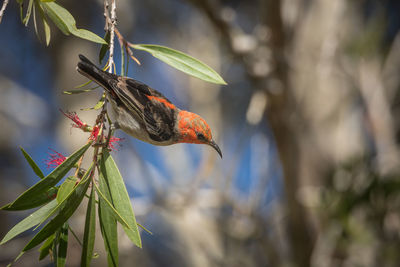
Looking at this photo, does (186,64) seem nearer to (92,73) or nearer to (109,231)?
(92,73)

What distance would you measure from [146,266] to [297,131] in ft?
10.6

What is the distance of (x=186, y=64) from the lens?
4.49 feet

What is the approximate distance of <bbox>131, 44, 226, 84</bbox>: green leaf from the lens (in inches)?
51.6

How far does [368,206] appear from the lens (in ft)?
12.7

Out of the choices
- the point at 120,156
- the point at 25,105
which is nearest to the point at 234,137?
the point at 120,156

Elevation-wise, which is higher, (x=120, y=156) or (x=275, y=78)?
(x=275, y=78)

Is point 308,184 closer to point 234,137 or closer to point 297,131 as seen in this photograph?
point 297,131

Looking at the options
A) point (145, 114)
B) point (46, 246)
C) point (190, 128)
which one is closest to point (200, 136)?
point (190, 128)

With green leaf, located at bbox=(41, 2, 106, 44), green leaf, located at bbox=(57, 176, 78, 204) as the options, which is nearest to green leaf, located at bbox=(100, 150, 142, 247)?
green leaf, located at bbox=(57, 176, 78, 204)

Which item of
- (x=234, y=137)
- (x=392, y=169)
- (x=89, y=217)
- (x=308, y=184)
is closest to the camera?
(x=89, y=217)

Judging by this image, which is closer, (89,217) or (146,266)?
(89,217)

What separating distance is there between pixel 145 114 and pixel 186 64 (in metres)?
0.55

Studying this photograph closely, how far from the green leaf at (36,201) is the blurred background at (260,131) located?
8.42 ft

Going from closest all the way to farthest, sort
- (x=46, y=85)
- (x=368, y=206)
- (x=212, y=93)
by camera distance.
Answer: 1. (x=368, y=206)
2. (x=46, y=85)
3. (x=212, y=93)
